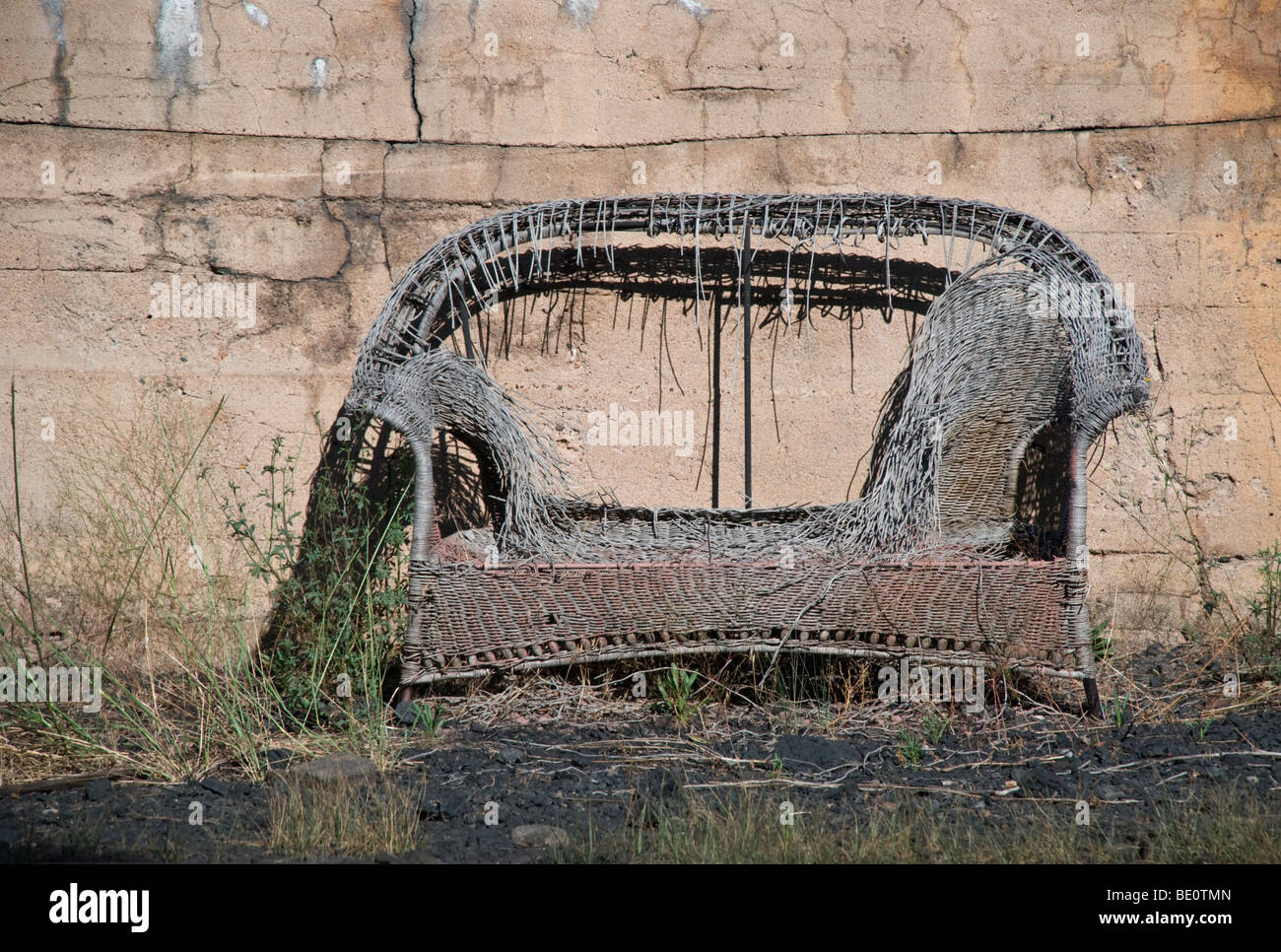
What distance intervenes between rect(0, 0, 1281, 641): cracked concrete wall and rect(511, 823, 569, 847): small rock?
1851mm

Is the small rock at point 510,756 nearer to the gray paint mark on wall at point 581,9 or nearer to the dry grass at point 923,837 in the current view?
the dry grass at point 923,837

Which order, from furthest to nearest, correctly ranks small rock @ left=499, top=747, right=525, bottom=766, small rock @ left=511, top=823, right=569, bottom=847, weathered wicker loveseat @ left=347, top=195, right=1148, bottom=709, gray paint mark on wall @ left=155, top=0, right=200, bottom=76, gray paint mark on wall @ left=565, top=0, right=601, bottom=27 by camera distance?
1. gray paint mark on wall @ left=565, top=0, right=601, bottom=27
2. gray paint mark on wall @ left=155, top=0, right=200, bottom=76
3. weathered wicker loveseat @ left=347, top=195, right=1148, bottom=709
4. small rock @ left=499, top=747, right=525, bottom=766
5. small rock @ left=511, top=823, right=569, bottom=847

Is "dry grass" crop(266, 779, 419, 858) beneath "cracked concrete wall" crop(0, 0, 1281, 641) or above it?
beneath

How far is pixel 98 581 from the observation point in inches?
154

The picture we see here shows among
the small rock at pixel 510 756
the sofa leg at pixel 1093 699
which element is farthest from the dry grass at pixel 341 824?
the sofa leg at pixel 1093 699

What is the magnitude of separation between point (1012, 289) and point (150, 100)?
11.3ft

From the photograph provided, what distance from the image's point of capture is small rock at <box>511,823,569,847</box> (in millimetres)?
2574

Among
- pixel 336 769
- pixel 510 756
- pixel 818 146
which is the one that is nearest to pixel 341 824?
pixel 336 769

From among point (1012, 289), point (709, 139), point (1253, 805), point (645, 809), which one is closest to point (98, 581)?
point (645, 809)

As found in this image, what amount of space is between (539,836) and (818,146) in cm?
298

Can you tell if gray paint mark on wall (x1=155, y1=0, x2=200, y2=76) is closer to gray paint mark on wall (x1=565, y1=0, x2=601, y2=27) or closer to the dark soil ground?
gray paint mark on wall (x1=565, y1=0, x2=601, y2=27)

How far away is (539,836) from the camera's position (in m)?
2.60

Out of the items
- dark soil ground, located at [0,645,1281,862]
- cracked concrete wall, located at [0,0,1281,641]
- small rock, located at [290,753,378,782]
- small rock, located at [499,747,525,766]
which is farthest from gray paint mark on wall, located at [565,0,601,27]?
small rock, located at [290,753,378,782]

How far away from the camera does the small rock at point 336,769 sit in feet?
9.64
